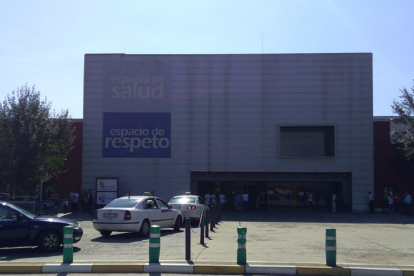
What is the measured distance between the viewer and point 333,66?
35.9 metres

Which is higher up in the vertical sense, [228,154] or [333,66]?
[333,66]

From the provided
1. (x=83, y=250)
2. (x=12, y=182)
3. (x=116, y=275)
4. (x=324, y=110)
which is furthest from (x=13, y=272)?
(x=324, y=110)

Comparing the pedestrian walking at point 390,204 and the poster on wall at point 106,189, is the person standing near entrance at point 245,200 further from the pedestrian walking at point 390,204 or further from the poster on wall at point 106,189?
the pedestrian walking at point 390,204

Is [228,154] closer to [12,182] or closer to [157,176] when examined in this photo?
[157,176]

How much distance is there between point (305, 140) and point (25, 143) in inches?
797

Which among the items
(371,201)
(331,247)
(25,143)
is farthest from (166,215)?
(371,201)

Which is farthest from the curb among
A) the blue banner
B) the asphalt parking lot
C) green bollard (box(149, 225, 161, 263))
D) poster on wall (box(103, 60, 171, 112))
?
poster on wall (box(103, 60, 171, 112))

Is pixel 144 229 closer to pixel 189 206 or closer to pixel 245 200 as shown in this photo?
pixel 189 206

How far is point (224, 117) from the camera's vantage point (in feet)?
117

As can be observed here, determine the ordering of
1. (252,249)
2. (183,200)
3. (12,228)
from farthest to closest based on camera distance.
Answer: (183,200) → (252,249) → (12,228)

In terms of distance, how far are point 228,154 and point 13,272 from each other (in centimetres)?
2609

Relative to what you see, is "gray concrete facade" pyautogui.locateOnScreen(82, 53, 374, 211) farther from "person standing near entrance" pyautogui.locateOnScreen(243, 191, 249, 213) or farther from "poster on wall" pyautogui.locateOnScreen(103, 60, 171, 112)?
"person standing near entrance" pyautogui.locateOnScreen(243, 191, 249, 213)

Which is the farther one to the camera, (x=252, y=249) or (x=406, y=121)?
(x=406, y=121)

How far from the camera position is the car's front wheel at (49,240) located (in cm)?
1283
